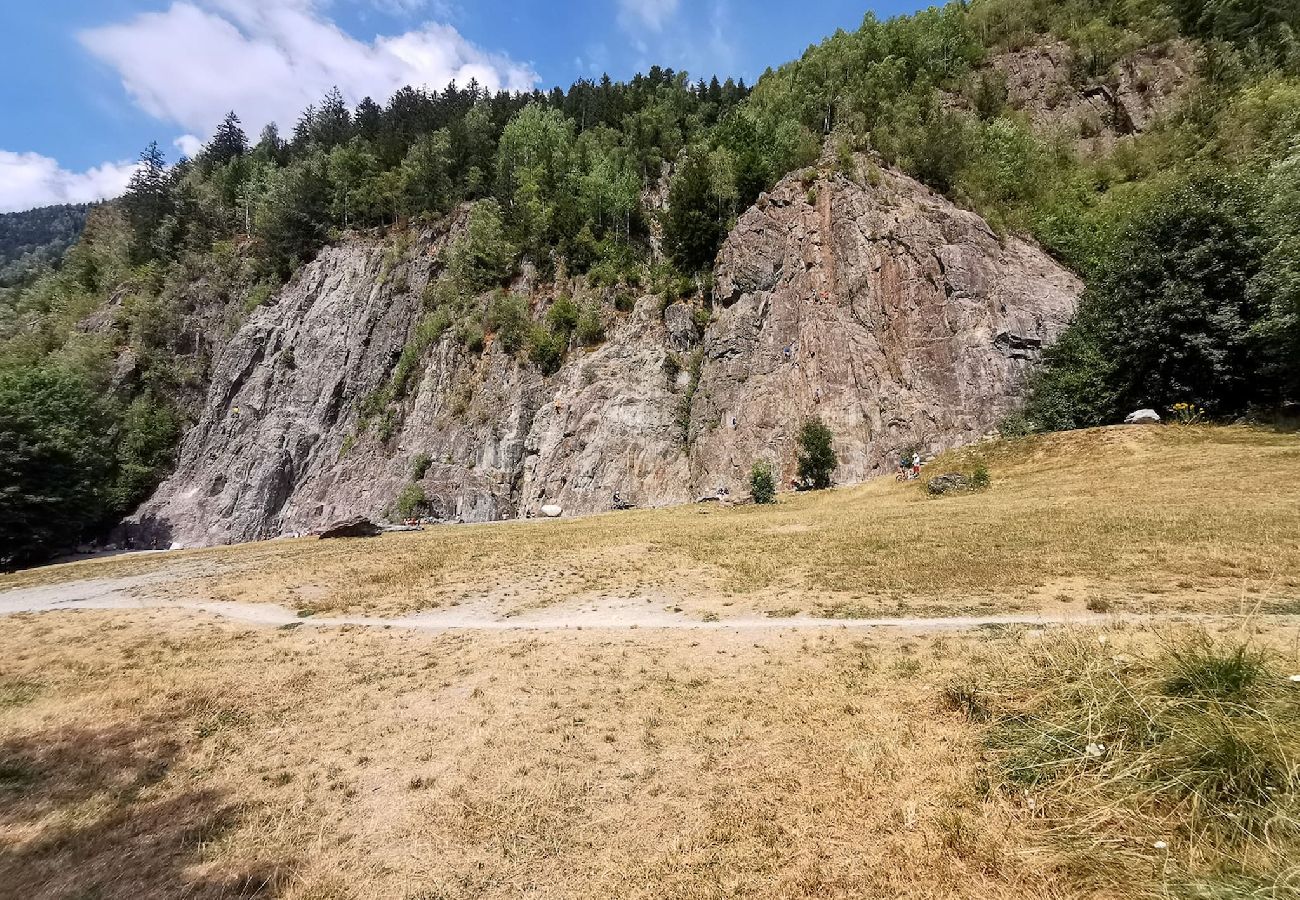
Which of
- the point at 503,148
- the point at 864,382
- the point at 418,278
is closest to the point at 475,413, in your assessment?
the point at 418,278

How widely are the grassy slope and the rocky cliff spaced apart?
33.8 feet

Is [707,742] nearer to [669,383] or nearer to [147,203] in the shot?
[669,383]

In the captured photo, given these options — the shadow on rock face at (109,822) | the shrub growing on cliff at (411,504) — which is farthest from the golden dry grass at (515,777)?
the shrub growing on cliff at (411,504)

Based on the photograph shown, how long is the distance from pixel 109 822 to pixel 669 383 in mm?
41690

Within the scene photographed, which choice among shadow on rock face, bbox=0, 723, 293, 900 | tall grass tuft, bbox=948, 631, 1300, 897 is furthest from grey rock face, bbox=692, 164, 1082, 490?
shadow on rock face, bbox=0, 723, 293, 900

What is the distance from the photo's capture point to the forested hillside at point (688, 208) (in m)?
28.3

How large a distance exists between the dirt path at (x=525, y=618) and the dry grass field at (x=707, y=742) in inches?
9.7

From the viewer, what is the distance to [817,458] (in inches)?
1313

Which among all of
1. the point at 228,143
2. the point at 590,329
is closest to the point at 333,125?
the point at 228,143

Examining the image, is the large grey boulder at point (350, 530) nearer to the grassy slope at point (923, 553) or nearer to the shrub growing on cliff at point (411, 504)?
the grassy slope at point (923, 553)

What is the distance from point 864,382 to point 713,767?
113 ft

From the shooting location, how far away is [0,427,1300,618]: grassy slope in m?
11.4

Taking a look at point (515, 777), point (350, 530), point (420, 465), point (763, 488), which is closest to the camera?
point (515, 777)

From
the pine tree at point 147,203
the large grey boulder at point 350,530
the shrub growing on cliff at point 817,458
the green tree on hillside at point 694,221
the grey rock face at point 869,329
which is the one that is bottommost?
the large grey boulder at point 350,530
